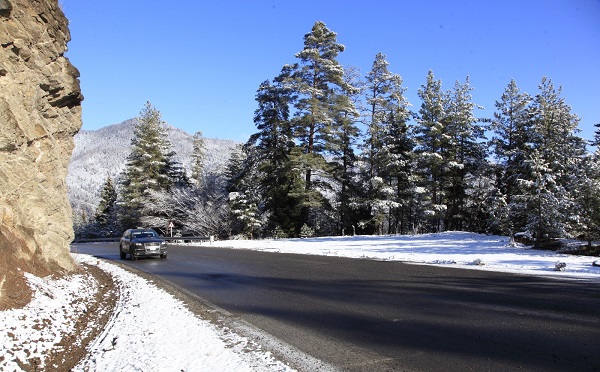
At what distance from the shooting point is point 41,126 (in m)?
11.9

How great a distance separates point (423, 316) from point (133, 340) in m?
5.10

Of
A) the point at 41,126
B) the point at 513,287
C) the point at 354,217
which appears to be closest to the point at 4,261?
the point at 41,126

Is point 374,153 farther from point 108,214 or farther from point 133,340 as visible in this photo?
point 108,214

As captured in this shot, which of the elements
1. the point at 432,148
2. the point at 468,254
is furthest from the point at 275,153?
the point at 468,254

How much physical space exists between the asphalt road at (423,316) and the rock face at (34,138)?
3933mm

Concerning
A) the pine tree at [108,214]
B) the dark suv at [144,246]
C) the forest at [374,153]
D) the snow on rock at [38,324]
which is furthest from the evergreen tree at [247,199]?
the snow on rock at [38,324]

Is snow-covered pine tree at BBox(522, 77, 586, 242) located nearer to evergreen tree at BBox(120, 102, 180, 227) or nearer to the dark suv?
the dark suv

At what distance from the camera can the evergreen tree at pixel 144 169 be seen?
178 feet

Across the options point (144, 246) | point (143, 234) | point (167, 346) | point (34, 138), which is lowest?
point (167, 346)

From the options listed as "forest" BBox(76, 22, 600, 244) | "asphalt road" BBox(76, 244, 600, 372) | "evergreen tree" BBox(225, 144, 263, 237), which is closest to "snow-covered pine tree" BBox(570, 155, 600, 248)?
"asphalt road" BBox(76, 244, 600, 372)

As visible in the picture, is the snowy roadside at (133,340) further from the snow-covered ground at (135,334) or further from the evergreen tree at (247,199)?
the evergreen tree at (247,199)

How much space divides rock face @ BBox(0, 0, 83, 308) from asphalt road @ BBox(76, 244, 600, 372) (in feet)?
12.9

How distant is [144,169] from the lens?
56969mm

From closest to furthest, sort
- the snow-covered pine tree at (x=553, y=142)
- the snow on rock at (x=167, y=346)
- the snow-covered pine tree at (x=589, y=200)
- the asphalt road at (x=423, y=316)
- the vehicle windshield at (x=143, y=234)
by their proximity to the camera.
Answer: the snow on rock at (x=167, y=346) → the asphalt road at (x=423, y=316) → the snow-covered pine tree at (x=589, y=200) → the vehicle windshield at (x=143, y=234) → the snow-covered pine tree at (x=553, y=142)
